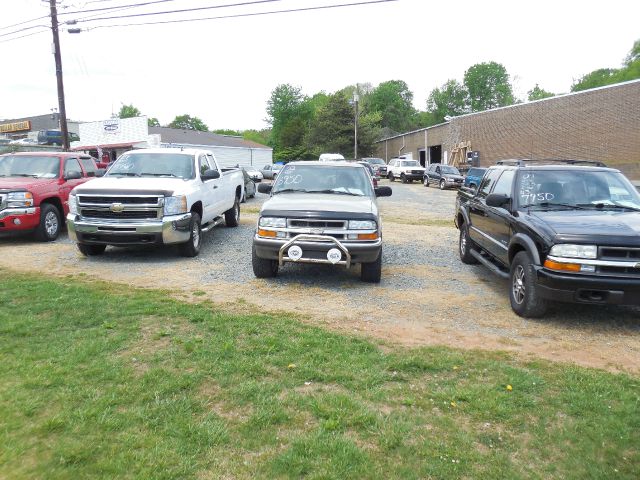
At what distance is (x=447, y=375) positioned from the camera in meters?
3.99

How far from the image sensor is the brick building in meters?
27.1

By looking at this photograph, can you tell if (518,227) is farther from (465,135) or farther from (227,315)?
(465,135)

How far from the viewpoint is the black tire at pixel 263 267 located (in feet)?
23.2

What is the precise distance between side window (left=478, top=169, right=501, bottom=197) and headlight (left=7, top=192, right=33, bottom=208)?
8557 millimetres

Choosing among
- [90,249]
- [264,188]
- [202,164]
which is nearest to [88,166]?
[202,164]

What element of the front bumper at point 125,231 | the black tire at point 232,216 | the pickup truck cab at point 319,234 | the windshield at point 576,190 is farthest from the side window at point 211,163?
the windshield at point 576,190

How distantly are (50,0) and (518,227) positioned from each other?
68.1ft

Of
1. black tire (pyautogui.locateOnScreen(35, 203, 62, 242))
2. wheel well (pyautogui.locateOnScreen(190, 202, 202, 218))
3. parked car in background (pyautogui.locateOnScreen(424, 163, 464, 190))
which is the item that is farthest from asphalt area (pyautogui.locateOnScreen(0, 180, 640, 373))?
parked car in background (pyautogui.locateOnScreen(424, 163, 464, 190))

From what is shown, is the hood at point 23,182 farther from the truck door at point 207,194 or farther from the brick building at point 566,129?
the brick building at point 566,129

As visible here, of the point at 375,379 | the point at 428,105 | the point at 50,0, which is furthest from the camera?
the point at 428,105

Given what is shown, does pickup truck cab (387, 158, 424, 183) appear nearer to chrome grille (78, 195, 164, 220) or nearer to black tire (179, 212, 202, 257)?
black tire (179, 212, 202, 257)

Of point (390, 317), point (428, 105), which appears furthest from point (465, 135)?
point (428, 105)

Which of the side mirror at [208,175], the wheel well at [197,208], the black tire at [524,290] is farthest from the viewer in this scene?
the side mirror at [208,175]

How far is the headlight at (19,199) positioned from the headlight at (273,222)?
572cm
